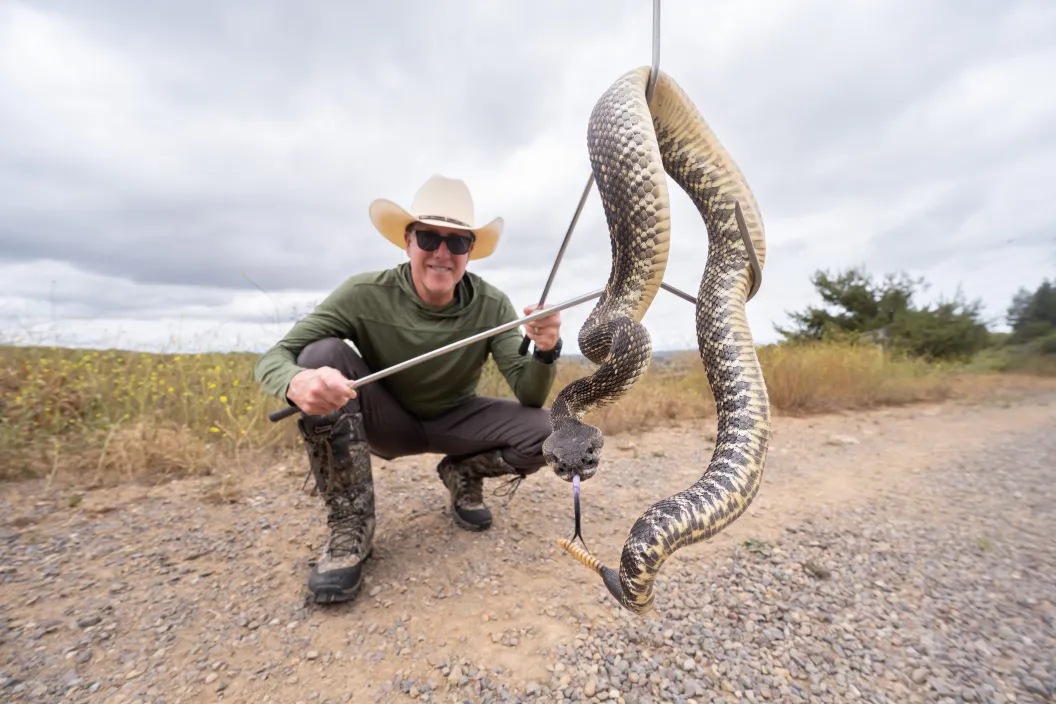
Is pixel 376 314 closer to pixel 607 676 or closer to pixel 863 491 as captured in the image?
pixel 607 676

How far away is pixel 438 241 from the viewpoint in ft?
13.1

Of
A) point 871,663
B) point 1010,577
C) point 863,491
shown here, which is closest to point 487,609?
point 871,663

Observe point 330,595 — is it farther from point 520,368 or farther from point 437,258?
point 437,258

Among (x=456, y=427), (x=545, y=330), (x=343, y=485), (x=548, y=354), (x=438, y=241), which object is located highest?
(x=438, y=241)

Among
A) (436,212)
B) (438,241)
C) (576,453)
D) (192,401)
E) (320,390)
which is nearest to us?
(576,453)

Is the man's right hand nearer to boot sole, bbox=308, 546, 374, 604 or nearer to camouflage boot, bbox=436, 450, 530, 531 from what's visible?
boot sole, bbox=308, 546, 374, 604

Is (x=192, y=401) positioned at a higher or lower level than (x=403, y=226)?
lower

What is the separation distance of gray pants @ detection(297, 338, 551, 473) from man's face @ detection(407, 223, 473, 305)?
0.83m

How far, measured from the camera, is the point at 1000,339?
1959 centimetres

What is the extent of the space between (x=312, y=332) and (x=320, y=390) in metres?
1.17

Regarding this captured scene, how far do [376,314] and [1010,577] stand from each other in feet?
17.0

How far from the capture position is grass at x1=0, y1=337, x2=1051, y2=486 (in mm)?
4707

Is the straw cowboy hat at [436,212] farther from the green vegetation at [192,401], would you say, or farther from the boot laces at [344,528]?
the boot laces at [344,528]

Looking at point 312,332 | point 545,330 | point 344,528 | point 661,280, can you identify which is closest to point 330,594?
point 344,528
